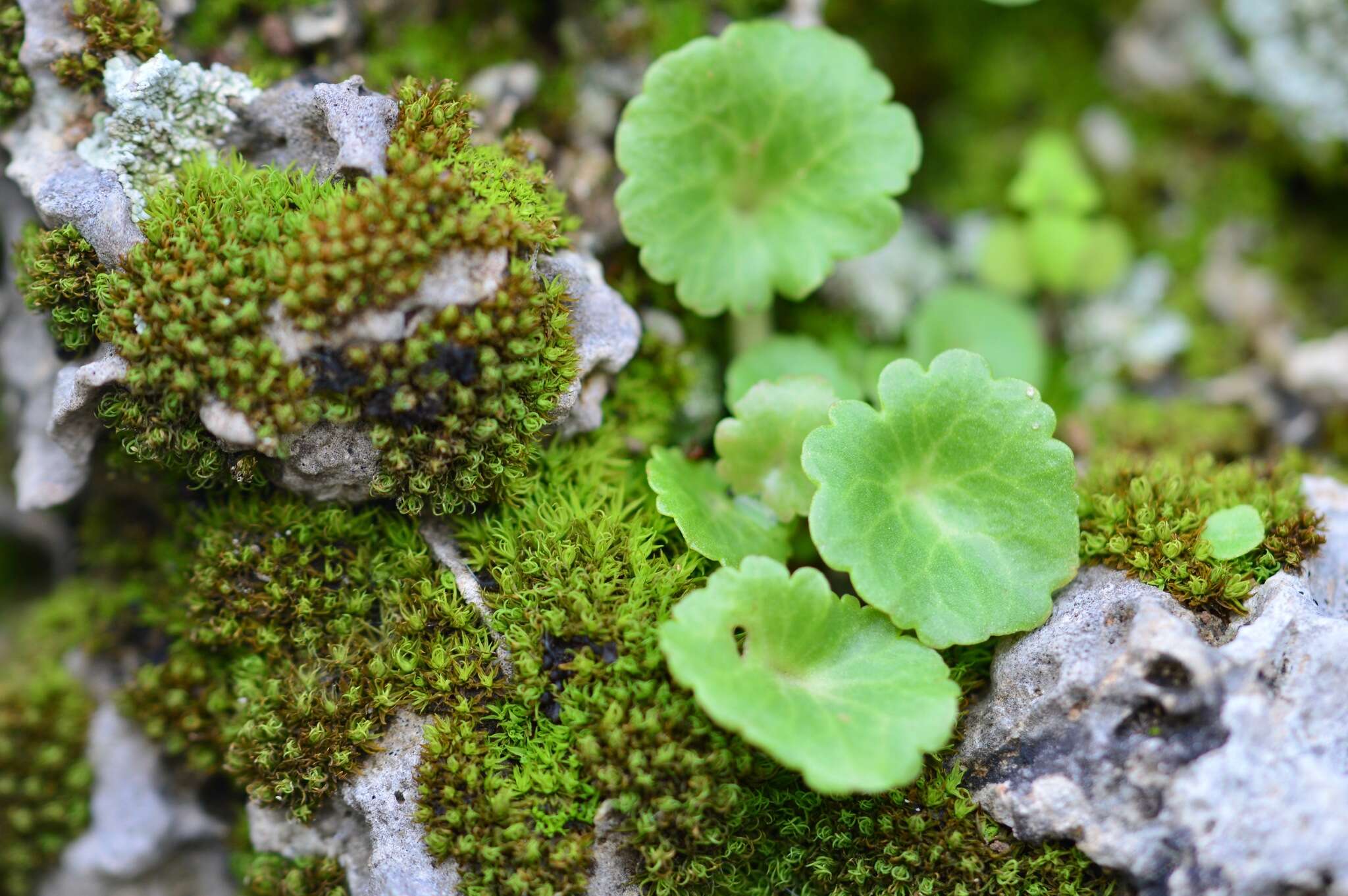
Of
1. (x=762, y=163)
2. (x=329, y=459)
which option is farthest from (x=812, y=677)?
(x=762, y=163)

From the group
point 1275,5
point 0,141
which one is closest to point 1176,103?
point 1275,5

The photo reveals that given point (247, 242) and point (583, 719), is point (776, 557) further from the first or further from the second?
point (247, 242)

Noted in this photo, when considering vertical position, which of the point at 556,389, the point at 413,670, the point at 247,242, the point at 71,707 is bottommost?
the point at 71,707

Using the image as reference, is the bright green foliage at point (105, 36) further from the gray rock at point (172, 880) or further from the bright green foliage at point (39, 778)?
the gray rock at point (172, 880)

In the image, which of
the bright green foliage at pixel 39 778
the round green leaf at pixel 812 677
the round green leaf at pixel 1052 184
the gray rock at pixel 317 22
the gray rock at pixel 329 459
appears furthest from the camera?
the round green leaf at pixel 1052 184

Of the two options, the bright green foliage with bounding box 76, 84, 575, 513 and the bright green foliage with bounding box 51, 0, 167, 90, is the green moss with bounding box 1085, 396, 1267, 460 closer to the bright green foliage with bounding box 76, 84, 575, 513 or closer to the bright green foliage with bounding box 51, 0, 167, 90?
the bright green foliage with bounding box 76, 84, 575, 513

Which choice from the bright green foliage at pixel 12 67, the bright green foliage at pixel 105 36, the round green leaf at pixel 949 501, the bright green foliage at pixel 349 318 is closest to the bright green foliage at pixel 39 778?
the bright green foliage at pixel 349 318

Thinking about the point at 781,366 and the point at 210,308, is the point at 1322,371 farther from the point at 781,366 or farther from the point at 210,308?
the point at 210,308
